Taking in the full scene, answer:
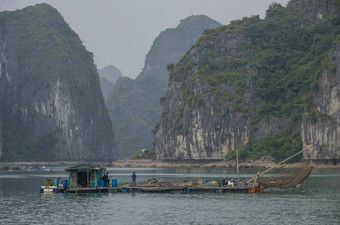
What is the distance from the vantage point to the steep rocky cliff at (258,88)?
134m

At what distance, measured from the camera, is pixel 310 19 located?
168 m

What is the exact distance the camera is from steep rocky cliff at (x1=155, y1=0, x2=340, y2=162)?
134 m

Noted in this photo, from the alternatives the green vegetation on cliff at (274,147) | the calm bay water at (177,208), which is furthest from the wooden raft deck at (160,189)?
the green vegetation on cliff at (274,147)

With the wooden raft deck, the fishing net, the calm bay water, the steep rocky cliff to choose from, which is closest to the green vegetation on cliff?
the steep rocky cliff

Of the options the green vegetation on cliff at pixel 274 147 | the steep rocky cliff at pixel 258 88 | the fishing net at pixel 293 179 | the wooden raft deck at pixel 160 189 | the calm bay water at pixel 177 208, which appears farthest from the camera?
the green vegetation on cliff at pixel 274 147

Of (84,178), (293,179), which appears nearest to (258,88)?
(293,179)

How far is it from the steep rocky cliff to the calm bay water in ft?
207

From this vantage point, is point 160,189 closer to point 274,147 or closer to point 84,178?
point 84,178

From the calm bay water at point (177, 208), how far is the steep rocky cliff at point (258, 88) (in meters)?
63.0

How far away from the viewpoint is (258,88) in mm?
156250

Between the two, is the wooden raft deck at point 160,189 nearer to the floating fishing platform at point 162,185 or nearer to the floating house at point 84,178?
the floating fishing platform at point 162,185

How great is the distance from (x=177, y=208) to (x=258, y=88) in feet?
340

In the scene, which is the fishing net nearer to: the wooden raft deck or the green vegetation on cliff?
the wooden raft deck

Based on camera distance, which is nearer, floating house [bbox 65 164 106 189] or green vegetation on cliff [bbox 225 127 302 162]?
floating house [bbox 65 164 106 189]
